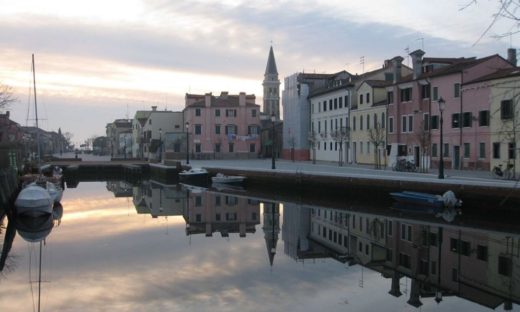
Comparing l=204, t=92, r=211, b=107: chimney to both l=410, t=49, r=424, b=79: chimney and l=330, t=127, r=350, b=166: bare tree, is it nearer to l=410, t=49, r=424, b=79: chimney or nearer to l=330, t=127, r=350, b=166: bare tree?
l=330, t=127, r=350, b=166: bare tree

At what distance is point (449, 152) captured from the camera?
157 ft

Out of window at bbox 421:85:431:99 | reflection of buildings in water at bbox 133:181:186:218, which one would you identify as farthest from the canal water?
window at bbox 421:85:431:99

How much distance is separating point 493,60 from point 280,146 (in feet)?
158

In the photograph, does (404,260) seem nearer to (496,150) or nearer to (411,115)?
(496,150)

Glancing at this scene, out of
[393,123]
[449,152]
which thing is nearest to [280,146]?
[393,123]

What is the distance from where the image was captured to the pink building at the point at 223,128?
289ft

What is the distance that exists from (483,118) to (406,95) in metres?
11.0

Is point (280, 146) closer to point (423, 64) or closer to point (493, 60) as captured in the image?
point (423, 64)

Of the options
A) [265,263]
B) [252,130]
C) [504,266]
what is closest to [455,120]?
[504,266]

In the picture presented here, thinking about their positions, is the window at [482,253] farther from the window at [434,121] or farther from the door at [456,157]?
the window at [434,121]

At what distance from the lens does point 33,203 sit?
93.1ft

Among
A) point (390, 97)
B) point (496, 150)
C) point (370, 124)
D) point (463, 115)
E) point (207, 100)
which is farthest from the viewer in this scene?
point (207, 100)

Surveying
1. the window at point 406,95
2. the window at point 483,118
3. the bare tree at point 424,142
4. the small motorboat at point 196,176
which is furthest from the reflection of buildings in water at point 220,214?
the window at point 406,95

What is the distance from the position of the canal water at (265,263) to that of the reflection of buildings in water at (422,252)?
44mm
